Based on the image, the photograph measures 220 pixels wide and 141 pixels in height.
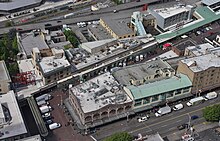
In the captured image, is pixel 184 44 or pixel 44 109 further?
pixel 184 44

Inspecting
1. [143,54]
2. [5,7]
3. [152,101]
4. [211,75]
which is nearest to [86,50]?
[143,54]

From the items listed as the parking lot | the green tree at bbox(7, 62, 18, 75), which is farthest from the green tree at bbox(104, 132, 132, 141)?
the green tree at bbox(7, 62, 18, 75)

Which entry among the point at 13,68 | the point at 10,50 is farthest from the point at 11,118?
the point at 10,50

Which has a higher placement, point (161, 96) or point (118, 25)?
point (118, 25)

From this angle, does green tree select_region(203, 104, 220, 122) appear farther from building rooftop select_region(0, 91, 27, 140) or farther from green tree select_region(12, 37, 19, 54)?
green tree select_region(12, 37, 19, 54)

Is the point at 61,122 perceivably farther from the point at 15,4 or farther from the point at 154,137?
the point at 15,4
